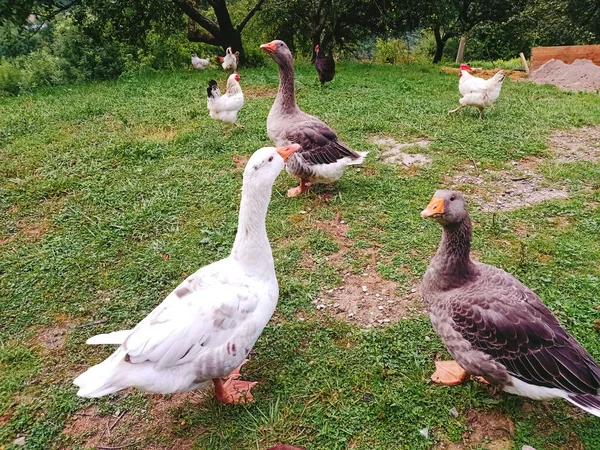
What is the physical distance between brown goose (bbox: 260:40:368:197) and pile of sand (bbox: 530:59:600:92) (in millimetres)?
9309

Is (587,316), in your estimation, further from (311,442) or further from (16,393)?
(16,393)

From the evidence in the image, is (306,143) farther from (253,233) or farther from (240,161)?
(253,233)

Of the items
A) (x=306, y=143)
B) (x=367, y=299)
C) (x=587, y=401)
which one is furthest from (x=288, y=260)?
(x=587, y=401)

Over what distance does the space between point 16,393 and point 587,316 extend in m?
4.57

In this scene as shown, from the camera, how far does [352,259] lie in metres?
4.36

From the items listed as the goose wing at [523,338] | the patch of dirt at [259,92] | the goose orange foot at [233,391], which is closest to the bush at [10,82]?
the patch of dirt at [259,92]

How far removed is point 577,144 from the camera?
707 centimetres

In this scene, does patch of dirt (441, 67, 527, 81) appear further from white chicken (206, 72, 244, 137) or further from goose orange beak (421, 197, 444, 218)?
goose orange beak (421, 197, 444, 218)

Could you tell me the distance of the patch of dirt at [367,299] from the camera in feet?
12.0

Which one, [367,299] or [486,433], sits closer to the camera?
[486,433]

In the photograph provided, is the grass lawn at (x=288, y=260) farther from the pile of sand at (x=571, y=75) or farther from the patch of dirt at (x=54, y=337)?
the pile of sand at (x=571, y=75)

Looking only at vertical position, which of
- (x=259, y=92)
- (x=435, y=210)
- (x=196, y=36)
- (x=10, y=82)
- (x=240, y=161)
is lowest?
(x=240, y=161)

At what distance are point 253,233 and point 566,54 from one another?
14.7 m

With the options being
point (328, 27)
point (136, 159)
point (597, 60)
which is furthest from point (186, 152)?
point (328, 27)
